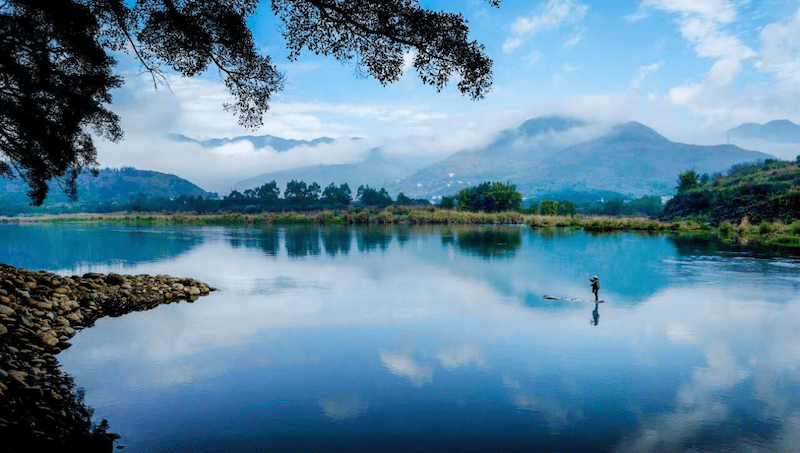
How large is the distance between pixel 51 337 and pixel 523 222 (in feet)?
274

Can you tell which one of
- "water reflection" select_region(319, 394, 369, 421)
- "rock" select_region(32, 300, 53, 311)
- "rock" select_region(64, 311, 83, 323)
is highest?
"rock" select_region(32, 300, 53, 311)

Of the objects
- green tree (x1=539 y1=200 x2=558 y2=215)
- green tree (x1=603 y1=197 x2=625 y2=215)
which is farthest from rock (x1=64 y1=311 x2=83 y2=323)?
green tree (x1=603 y1=197 x2=625 y2=215)

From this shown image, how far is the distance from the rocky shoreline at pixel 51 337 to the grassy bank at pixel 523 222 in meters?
45.9

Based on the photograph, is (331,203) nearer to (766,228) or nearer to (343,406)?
(766,228)

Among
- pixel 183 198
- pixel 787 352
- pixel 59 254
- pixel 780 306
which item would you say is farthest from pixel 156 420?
pixel 183 198

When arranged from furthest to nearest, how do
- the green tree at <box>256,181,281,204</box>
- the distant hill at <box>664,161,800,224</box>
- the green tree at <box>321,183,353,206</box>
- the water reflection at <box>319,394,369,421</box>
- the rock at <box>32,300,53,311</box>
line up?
1. the green tree at <box>256,181,281,204</box>
2. the green tree at <box>321,183,353,206</box>
3. the distant hill at <box>664,161,800,224</box>
4. the rock at <box>32,300,53,311</box>
5. the water reflection at <box>319,394,369,421</box>

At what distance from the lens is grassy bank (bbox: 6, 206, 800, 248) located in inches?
2046

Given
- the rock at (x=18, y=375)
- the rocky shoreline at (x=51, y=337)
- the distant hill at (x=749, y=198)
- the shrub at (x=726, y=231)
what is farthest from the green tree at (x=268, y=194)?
the rock at (x=18, y=375)

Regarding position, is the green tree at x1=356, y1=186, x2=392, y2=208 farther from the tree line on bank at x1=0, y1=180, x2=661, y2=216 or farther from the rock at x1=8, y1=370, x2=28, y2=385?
the rock at x1=8, y1=370, x2=28, y2=385

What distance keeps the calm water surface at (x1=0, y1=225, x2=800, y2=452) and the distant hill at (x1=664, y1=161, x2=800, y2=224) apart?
3538 cm

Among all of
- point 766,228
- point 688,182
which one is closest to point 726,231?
point 766,228

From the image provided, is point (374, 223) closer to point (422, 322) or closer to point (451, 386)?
point (422, 322)

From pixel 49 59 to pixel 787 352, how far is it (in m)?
20.9

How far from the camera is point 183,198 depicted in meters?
158
